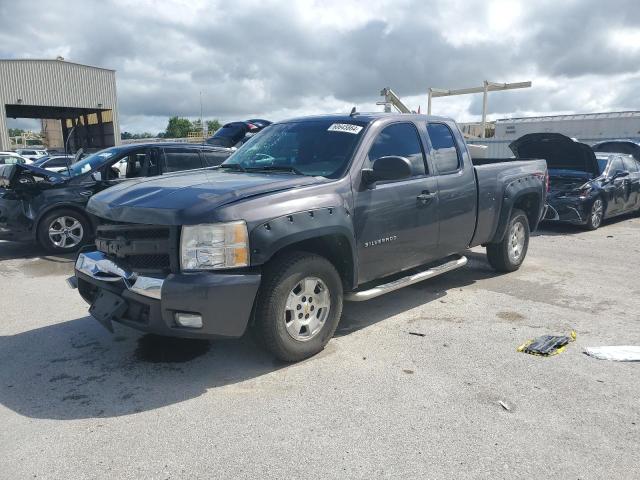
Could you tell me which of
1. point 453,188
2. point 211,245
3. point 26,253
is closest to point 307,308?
point 211,245

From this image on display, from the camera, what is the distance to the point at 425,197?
16.1 feet

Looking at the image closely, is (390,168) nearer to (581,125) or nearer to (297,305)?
(297,305)

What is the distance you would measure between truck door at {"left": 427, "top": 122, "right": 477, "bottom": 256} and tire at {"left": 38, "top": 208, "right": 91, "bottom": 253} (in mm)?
5765

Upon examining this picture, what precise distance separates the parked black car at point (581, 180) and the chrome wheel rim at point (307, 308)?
7647 millimetres

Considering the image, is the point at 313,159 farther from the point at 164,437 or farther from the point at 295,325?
the point at 164,437

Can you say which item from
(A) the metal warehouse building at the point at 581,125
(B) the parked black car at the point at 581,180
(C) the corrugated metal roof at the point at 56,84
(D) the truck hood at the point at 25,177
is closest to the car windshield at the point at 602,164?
(B) the parked black car at the point at 581,180

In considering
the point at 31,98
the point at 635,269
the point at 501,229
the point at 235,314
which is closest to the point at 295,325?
the point at 235,314

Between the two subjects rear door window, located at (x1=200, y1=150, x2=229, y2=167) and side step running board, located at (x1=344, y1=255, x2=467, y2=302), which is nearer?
side step running board, located at (x1=344, y1=255, x2=467, y2=302)

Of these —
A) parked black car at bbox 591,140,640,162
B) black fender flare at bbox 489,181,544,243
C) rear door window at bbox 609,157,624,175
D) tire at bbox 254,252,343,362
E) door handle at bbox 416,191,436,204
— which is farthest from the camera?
parked black car at bbox 591,140,640,162

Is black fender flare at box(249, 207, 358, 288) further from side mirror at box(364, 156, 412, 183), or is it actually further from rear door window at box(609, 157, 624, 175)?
rear door window at box(609, 157, 624, 175)

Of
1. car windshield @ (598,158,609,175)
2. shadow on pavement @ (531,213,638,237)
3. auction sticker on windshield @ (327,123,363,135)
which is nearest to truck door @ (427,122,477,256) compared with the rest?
auction sticker on windshield @ (327,123,363,135)

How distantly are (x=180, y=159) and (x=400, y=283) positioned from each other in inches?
208

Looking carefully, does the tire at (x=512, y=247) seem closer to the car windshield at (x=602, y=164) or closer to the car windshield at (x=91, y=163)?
the car windshield at (x=602, y=164)

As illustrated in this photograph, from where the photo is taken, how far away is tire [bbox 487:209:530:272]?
6.57 m
